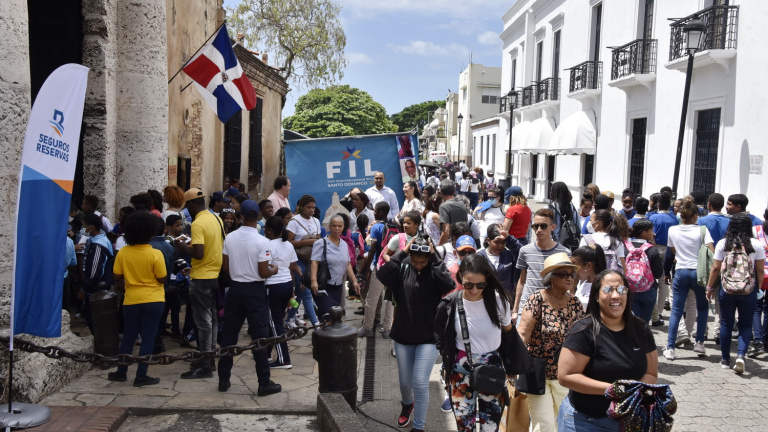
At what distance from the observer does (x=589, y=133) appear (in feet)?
67.2

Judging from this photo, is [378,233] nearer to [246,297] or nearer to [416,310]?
[246,297]

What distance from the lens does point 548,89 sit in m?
24.8

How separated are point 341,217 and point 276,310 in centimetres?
127

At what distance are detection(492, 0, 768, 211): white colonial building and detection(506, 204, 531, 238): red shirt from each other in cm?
536

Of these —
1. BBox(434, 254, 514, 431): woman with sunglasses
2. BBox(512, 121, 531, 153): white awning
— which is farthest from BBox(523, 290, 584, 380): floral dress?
BBox(512, 121, 531, 153): white awning

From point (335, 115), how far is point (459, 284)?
135 feet

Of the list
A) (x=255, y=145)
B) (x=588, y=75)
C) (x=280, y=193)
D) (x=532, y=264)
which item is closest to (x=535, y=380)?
Answer: (x=532, y=264)

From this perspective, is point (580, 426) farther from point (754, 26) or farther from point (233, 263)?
point (754, 26)

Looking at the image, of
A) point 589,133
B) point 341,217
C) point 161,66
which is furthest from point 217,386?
point 589,133

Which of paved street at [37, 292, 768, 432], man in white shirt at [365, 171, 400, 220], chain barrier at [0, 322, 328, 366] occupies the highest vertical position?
man in white shirt at [365, 171, 400, 220]

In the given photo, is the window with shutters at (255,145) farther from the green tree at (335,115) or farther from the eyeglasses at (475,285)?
the green tree at (335,115)

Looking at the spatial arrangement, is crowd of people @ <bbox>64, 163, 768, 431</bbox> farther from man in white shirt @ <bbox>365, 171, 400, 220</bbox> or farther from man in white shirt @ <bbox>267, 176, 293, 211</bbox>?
man in white shirt @ <bbox>365, 171, 400, 220</bbox>

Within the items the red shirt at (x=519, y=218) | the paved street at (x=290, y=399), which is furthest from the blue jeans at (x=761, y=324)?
the red shirt at (x=519, y=218)

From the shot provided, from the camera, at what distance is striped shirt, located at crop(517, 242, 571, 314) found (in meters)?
5.84
